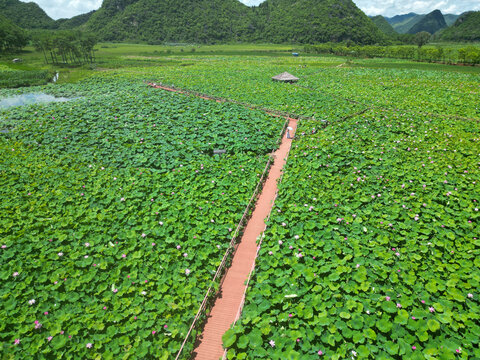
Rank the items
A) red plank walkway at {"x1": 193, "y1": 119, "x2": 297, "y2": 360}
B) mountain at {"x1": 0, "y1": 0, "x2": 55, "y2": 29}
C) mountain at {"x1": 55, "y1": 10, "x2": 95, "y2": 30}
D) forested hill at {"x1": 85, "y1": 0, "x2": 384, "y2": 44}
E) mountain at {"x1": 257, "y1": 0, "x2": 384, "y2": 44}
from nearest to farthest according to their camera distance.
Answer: red plank walkway at {"x1": 193, "y1": 119, "x2": 297, "y2": 360}, mountain at {"x1": 257, "y1": 0, "x2": 384, "y2": 44}, forested hill at {"x1": 85, "y1": 0, "x2": 384, "y2": 44}, mountain at {"x1": 0, "y1": 0, "x2": 55, "y2": 29}, mountain at {"x1": 55, "y1": 10, "x2": 95, "y2": 30}

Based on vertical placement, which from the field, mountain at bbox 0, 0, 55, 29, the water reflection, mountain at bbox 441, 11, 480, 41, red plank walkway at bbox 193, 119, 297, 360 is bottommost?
red plank walkway at bbox 193, 119, 297, 360

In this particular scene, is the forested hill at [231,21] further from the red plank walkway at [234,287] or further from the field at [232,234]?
the red plank walkway at [234,287]

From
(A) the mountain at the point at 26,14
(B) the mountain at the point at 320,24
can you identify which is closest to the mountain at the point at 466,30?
(B) the mountain at the point at 320,24

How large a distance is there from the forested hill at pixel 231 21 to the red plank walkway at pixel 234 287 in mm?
133052

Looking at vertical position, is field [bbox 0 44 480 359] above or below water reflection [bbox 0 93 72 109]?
below

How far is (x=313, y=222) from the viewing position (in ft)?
25.7

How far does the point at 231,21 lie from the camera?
145 meters

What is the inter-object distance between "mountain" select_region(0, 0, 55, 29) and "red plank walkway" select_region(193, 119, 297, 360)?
17304 cm

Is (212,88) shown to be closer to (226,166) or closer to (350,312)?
(226,166)

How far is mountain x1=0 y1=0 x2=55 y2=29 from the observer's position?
126238 millimetres

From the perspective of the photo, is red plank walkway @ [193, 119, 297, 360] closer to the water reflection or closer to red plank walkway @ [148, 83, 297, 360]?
red plank walkway @ [148, 83, 297, 360]

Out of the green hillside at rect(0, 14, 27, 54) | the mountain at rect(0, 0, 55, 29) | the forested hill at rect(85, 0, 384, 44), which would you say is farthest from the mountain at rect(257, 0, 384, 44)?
the mountain at rect(0, 0, 55, 29)

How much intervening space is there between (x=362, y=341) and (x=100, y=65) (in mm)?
59894

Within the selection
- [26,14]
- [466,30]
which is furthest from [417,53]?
[26,14]
